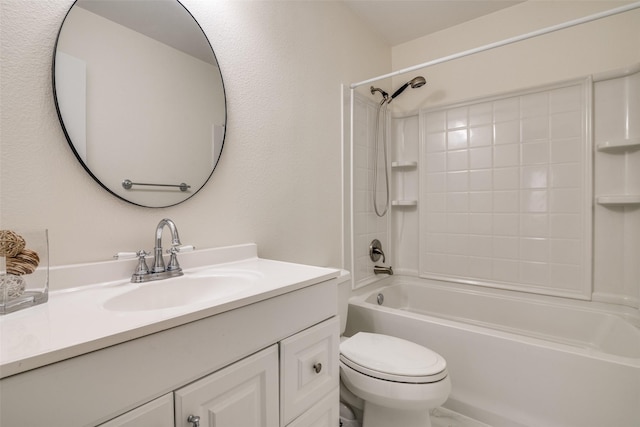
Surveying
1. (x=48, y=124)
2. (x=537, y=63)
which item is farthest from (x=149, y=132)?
(x=537, y=63)

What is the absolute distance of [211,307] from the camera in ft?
2.15

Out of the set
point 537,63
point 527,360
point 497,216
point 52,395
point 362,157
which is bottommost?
point 527,360

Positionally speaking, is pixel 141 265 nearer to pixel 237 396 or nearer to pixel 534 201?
pixel 237 396

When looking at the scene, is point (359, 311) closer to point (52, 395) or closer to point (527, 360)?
point (527, 360)

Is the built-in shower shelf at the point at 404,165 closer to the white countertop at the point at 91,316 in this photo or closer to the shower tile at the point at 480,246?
the shower tile at the point at 480,246

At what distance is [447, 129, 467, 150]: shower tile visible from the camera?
7.42 feet

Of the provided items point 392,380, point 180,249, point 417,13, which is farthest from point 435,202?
point 180,249

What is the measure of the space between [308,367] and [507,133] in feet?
6.77

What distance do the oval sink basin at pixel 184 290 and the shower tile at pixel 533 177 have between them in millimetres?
1950

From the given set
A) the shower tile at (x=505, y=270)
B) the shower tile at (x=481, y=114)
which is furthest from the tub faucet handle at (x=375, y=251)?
the shower tile at (x=481, y=114)

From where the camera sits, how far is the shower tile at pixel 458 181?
7.39ft

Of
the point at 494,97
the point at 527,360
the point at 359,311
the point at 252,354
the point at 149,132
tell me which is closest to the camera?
the point at 252,354

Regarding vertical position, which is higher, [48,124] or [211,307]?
[48,124]

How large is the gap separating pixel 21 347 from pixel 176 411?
0.30 meters
